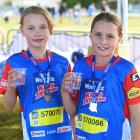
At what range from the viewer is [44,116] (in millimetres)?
3207

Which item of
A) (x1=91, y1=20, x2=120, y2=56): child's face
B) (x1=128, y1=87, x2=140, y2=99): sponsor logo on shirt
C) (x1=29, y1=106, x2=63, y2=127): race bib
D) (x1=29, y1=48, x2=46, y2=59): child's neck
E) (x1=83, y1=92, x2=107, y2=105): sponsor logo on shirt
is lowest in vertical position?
(x1=29, y1=106, x2=63, y2=127): race bib

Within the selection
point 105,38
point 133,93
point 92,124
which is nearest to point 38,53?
point 105,38

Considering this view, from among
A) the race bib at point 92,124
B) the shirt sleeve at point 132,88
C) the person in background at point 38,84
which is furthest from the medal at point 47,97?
the shirt sleeve at point 132,88

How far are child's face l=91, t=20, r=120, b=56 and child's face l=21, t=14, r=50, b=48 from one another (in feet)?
1.36

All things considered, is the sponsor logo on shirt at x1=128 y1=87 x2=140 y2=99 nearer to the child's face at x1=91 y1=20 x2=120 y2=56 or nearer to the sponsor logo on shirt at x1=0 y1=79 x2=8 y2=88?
the child's face at x1=91 y1=20 x2=120 y2=56

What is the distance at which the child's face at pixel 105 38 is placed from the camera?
295 cm

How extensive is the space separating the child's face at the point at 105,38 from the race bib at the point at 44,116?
55 cm

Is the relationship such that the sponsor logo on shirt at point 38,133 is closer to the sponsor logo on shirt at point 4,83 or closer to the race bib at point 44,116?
the race bib at point 44,116

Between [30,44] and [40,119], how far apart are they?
0.53 m

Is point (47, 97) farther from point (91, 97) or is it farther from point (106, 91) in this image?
point (106, 91)

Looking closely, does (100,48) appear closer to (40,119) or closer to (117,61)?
(117,61)

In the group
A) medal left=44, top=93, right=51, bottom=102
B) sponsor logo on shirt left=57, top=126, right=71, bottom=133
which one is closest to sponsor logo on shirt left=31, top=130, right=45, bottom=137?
sponsor logo on shirt left=57, top=126, right=71, bottom=133

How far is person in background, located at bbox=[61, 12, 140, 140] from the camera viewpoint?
2.90 metres

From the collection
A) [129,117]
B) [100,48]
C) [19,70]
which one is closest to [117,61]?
[100,48]
